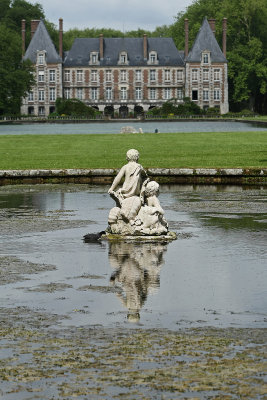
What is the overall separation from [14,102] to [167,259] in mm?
97605

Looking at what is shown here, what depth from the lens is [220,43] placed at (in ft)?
430

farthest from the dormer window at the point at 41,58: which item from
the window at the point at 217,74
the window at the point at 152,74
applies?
the window at the point at 217,74

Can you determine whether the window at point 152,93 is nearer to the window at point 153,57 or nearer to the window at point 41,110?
the window at point 153,57

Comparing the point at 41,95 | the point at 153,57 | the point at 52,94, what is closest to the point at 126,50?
the point at 153,57

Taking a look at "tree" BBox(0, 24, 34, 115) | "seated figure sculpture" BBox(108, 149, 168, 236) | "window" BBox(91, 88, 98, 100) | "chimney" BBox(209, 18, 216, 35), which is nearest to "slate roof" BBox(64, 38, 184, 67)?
"window" BBox(91, 88, 98, 100)

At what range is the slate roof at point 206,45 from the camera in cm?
12575

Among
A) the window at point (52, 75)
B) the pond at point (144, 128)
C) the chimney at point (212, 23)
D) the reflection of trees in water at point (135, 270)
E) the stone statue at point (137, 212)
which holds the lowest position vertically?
the reflection of trees in water at point (135, 270)

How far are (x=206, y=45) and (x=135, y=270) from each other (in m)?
118

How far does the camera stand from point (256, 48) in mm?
117750

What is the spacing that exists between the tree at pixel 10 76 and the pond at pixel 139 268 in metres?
87.2

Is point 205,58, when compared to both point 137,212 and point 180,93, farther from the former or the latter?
point 137,212

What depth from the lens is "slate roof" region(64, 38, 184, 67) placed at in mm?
130625

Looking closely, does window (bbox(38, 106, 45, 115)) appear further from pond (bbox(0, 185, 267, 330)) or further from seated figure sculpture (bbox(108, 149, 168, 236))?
seated figure sculpture (bbox(108, 149, 168, 236))

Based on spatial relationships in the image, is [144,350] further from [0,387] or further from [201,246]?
[201,246]
